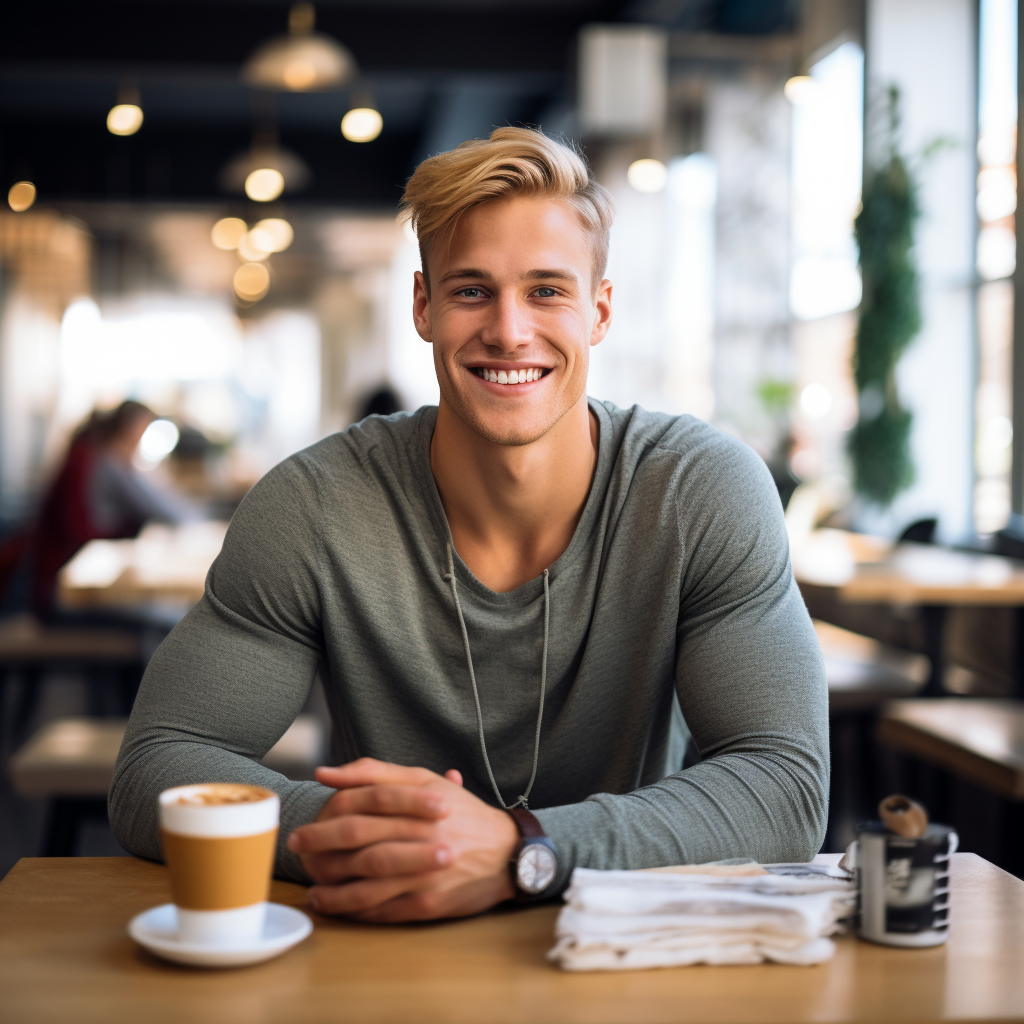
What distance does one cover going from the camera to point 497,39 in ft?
28.0

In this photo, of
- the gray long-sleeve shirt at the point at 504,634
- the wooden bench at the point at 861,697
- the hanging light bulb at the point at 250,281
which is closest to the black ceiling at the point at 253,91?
the hanging light bulb at the point at 250,281

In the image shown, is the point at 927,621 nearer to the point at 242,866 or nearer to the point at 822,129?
the point at 242,866

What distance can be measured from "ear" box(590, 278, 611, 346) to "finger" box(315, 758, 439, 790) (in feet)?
2.21

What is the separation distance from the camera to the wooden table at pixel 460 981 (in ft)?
2.58

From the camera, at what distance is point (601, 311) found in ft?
5.23

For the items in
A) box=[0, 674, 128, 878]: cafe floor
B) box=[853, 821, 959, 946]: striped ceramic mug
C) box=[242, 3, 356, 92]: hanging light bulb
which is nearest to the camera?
box=[853, 821, 959, 946]: striped ceramic mug

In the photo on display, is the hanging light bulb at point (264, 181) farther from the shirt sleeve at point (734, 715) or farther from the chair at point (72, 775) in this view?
the shirt sleeve at point (734, 715)

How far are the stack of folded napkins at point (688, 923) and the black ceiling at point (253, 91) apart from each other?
702 cm

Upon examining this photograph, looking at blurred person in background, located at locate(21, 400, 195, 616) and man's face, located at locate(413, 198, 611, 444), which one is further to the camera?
blurred person in background, located at locate(21, 400, 195, 616)

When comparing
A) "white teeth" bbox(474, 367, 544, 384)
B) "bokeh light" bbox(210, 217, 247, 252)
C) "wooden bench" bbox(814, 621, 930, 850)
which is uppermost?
"bokeh light" bbox(210, 217, 247, 252)

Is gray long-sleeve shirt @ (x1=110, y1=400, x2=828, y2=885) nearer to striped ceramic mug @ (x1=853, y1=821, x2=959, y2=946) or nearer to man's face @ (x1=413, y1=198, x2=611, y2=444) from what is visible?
Result: man's face @ (x1=413, y1=198, x2=611, y2=444)

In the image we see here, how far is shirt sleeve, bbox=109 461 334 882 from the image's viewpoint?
3.91ft

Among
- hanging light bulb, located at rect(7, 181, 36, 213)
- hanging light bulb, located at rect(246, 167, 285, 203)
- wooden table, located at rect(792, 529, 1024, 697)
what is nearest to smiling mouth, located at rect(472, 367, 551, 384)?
wooden table, located at rect(792, 529, 1024, 697)

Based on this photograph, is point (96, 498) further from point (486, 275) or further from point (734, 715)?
point (734, 715)
